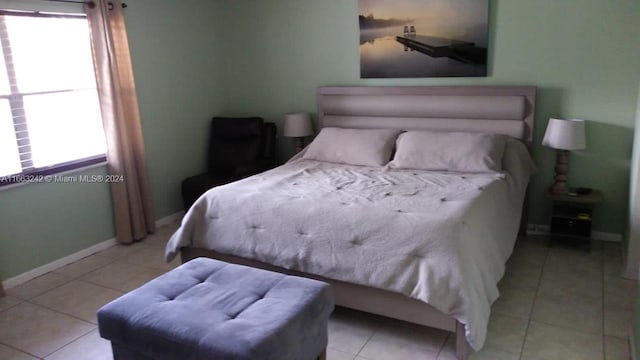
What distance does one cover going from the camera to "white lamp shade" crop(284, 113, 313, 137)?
173 inches

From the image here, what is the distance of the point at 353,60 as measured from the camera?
14.0 ft

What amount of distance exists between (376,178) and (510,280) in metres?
1.10

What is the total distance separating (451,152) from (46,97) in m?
2.95

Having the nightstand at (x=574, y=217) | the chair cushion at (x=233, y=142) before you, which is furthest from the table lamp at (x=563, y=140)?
the chair cushion at (x=233, y=142)

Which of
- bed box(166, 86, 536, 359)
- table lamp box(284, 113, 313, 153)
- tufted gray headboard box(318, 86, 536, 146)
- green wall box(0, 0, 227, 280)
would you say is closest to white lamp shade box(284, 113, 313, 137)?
table lamp box(284, 113, 313, 153)

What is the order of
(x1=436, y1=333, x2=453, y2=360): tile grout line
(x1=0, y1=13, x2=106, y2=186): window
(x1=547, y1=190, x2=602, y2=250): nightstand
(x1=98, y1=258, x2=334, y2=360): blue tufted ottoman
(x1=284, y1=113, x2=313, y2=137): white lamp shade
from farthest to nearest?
(x1=284, y1=113, x2=313, y2=137): white lamp shade, (x1=547, y1=190, x2=602, y2=250): nightstand, (x1=0, y1=13, x2=106, y2=186): window, (x1=436, y1=333, x2=453, y2=360): tile grout line, (x1=98, y1=258, x2=334, y2=360): blue tufted ottoman

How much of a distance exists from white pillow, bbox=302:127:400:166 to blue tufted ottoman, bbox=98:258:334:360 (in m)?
1.78

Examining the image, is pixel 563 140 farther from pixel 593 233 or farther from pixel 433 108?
pixel 433 108

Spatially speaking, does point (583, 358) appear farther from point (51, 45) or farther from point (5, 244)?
point (51, 45)

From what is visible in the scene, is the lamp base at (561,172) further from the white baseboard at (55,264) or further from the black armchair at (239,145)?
the white baseboard at (55,264)

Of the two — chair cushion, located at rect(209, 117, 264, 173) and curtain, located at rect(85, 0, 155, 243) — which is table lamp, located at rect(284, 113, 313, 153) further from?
curtain, located at rect(85, 0, 155, 243)

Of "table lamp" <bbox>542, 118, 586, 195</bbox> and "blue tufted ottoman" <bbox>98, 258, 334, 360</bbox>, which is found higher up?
"table lamp" <bbox>542, 118, 586, 195</bbox>

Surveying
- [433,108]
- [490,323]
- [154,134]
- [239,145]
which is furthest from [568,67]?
[154,134]

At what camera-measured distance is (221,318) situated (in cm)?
184
